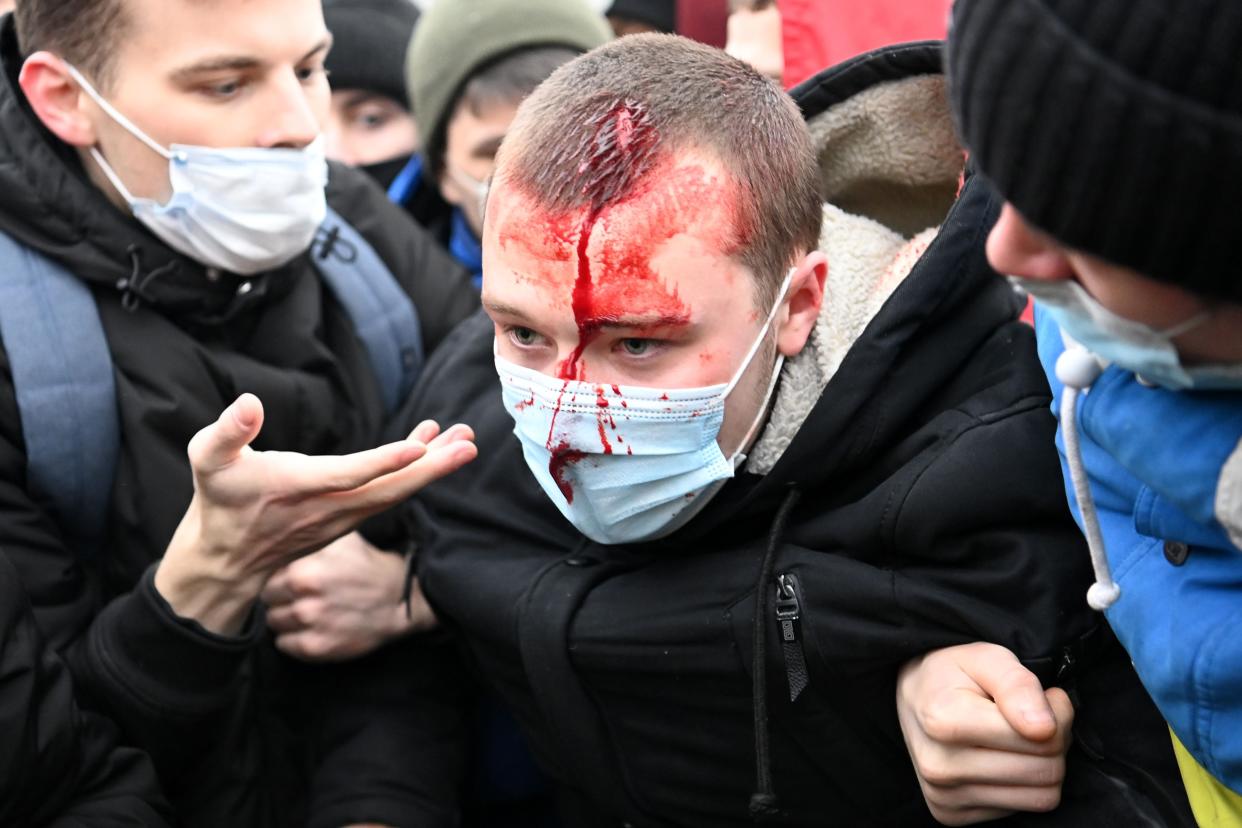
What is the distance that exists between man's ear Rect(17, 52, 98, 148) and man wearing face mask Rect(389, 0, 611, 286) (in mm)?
1198

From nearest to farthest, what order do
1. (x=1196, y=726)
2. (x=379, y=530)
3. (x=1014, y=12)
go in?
1. (x=1014, y=12)
2. (x=1196, y=726)
3. (x=379, y=530)

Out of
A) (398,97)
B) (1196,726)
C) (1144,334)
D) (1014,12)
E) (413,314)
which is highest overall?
(1014,12)

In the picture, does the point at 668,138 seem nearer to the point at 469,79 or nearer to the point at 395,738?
the point at 395,738

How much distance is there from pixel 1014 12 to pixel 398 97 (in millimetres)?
3426

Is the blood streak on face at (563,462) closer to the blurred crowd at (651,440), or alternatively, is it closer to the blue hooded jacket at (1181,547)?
the blurred crowd at (651,440)

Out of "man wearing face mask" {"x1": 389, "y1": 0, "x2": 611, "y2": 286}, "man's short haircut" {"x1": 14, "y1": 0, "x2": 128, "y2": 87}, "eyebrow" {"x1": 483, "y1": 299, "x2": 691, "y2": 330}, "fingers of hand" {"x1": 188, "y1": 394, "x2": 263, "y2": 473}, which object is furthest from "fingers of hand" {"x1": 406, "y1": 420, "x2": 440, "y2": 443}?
"man wearing face mask" {"x1": 389, "y1": 0, "x2": 611, "y2": 286}

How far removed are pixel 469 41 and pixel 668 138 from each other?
1966mm

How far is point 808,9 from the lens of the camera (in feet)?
9.57

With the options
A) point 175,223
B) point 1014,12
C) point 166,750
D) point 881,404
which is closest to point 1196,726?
point 881,404

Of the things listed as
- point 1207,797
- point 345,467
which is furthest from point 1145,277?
point 345,467

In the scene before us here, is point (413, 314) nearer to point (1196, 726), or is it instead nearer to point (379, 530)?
point (379, 530)

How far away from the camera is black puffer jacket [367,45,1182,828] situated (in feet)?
6.14

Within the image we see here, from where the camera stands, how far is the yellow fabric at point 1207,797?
161 centimetres

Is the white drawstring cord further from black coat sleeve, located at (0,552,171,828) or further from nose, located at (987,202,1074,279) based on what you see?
black coat sleeve, located at (0,552,171,828)
